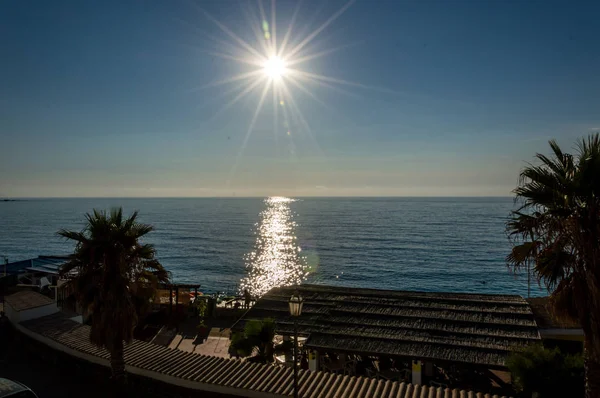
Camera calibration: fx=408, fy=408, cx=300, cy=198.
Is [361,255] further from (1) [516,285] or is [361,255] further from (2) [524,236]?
(2) [524,236]

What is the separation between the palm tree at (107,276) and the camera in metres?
13.1

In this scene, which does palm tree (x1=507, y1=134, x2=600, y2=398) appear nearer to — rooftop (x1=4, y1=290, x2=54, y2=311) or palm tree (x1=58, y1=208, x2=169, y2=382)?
palm tree (x1=58, y1=208, x2=169, y2=382)

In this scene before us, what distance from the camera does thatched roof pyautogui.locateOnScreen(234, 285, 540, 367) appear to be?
17.1m

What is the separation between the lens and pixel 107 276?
13.3 meters

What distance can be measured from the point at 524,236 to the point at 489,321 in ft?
38.9

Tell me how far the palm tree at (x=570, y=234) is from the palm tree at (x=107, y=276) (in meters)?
11.4

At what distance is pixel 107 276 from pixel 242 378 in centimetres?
552

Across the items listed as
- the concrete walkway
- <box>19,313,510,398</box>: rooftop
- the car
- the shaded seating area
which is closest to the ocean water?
the shaded seating area

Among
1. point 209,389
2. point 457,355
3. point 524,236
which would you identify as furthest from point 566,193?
point 209,389

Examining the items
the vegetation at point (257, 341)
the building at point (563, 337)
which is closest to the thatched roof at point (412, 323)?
the building at point (563, 337)

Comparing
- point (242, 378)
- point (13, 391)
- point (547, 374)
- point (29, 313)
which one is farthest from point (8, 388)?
point (547, 374)

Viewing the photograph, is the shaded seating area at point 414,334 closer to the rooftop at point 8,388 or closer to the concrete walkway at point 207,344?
the concrete walkway at point 207,344

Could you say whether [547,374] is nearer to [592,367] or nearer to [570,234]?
[592,367]

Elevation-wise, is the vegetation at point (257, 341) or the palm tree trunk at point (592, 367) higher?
the palm tree trunk at point (592, 367)
